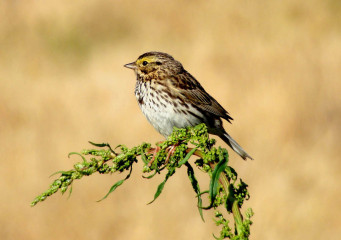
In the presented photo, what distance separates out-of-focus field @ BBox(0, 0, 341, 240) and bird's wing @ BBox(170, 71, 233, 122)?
2.69 m

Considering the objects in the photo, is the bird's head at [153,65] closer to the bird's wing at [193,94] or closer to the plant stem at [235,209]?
the bird's wing at [193,94]

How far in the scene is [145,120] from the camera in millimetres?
9828

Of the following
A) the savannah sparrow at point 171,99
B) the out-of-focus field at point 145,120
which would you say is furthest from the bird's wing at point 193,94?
the out-of-focus field at point 145,120

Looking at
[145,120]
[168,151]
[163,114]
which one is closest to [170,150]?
[168,151]

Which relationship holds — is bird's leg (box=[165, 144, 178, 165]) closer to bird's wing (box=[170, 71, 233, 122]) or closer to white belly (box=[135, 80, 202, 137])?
white belly (box=[135, 80, 202, 137])

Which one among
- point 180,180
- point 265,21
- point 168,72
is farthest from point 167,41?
point 168,72

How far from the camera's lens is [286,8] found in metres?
10.6

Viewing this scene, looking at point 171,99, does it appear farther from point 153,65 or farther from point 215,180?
point 215,180

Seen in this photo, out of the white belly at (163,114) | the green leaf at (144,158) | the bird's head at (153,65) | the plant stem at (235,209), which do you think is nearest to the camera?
the plant stem at (235,209)

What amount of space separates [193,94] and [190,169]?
11.6 ft

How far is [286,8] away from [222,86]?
189cm

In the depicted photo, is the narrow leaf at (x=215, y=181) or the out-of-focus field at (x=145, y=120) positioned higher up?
the out-of-focus field at (x=145, y=120)

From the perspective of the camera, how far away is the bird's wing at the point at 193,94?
Result: 5949mm

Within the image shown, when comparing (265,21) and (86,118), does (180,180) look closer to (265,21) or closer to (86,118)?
(86,118)
